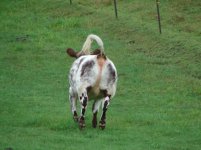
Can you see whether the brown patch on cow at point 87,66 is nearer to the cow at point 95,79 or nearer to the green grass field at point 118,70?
the cow at point 95,79

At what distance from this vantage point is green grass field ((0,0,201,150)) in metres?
13.8

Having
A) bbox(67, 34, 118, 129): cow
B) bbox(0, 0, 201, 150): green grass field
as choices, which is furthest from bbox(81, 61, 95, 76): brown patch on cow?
bbox(0, 0, 201, 150): green grass field

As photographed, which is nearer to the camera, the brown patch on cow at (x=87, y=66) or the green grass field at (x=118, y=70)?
the green grass field at (x=118, y=70)

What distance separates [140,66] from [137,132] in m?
8.99

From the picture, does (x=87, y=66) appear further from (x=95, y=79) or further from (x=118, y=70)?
(x=118, y=70)

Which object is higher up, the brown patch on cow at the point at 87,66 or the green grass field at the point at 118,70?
the brown patch on cow at the point at 87,66

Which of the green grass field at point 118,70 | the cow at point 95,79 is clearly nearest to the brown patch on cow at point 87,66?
the cow at point 95,79

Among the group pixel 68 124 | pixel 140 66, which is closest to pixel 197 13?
pixel 140 66

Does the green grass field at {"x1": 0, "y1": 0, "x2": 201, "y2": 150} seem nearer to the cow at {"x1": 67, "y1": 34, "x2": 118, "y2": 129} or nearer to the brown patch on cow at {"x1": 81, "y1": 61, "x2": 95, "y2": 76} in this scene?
the cow at {"x1": 67, "y1": 34, "x2": 118, "y2": 129}

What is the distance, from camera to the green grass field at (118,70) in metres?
13.8

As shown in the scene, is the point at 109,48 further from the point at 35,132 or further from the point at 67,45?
the point at 35,132

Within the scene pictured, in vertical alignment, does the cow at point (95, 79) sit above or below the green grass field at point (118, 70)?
above

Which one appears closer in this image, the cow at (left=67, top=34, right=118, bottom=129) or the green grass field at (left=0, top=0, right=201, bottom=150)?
the green grass field at (left=0, top=0, right=201, bottom=150)

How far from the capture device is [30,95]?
19.1 metres
